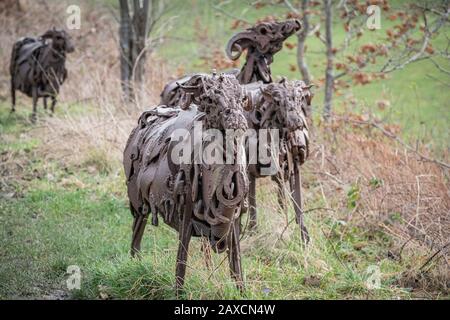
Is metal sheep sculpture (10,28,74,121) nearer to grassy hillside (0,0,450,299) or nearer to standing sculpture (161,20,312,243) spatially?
grassy hillside (0,0,450,299)

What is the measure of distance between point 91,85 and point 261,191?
217 inches

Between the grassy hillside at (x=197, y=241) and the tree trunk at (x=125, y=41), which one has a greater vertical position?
the tree trunk at (x=125, y=41)

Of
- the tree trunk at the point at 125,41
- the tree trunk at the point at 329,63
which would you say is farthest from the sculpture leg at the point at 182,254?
the tree trunk at the point at 125,41

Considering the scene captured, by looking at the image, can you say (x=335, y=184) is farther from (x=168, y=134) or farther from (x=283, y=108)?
(x=168, y=134)

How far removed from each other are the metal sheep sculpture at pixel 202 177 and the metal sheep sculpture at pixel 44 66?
22.5ft

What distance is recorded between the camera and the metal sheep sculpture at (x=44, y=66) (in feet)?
38.9

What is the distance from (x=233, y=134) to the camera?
15.3 feet

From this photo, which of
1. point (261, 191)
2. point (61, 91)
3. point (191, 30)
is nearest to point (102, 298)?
point (261, 191)

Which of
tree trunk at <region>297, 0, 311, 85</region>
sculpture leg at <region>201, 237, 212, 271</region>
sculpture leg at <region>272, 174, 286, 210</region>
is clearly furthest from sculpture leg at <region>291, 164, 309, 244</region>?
tree trunk at <region>297, 0, 311, 85</region>

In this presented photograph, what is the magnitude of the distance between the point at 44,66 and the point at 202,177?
8.00m

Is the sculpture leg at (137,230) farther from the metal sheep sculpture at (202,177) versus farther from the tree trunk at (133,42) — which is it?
the tree trunk at (133,42)

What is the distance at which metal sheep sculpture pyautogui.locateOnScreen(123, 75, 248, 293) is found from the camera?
468cm

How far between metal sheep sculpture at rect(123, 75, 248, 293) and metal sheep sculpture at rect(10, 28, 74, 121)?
270 inches

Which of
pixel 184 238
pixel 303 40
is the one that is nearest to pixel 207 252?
pixel 184 238
